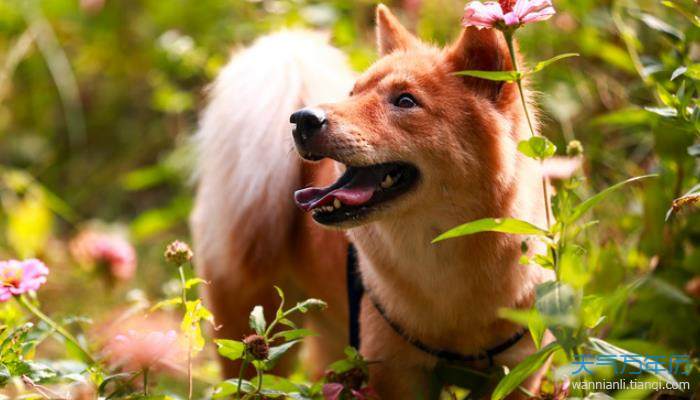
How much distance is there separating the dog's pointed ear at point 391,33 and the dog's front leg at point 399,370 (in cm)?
77

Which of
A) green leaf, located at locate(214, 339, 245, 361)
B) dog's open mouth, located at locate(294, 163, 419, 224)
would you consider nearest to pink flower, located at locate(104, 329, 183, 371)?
green leaf, located at locate(214, 339, 245, 361)

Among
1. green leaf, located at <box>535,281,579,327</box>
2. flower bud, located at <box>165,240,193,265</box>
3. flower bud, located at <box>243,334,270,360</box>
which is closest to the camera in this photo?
green leaf, located at <box>535,281,579,327</box>

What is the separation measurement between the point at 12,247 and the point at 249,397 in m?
2.76

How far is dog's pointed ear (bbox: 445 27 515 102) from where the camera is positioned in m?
2.04

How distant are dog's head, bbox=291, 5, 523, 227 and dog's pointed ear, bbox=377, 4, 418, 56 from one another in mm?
242

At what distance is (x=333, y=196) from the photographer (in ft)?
6.62

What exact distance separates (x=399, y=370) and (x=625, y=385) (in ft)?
1.78

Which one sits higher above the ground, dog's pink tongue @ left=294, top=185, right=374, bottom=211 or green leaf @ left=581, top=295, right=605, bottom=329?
dog's pink tongue @ left=294, top=185, right=374, bottom=211

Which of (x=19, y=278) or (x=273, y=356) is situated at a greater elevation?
(x=19, y=278)

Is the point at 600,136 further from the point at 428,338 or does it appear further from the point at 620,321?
the point at 428,338

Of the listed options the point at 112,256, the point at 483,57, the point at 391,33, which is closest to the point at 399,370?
the point at 483,57

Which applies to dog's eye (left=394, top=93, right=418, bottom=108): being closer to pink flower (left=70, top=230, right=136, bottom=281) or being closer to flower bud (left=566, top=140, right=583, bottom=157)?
flower bud (left=566, top=140, right=583, bottom=157)

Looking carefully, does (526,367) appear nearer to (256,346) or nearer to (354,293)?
(256,346)

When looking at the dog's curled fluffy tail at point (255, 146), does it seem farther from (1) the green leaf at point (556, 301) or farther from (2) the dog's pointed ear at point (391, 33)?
(1) the green leaf at point (556, 301)
